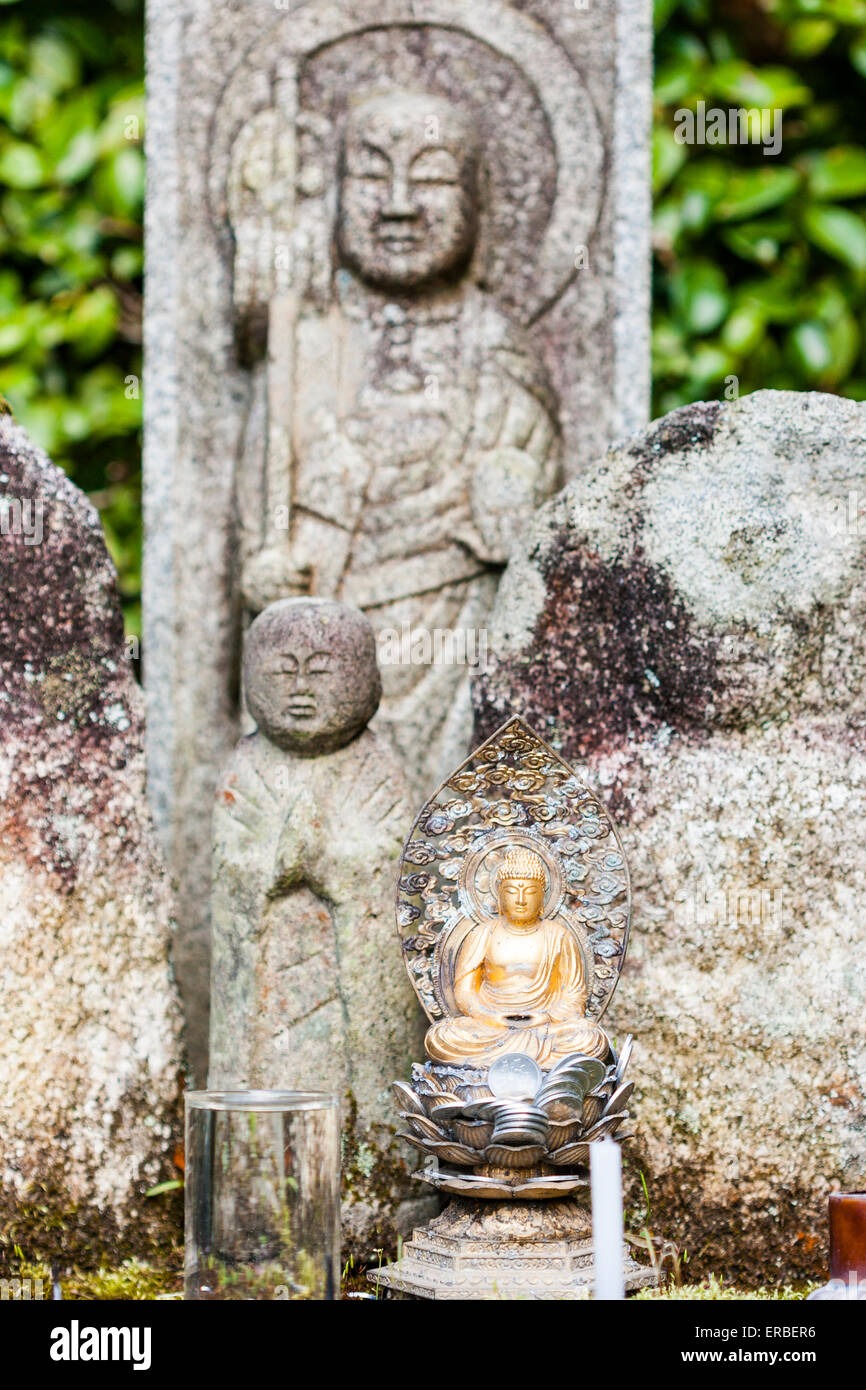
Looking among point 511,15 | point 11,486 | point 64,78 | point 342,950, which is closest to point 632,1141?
point 342,950

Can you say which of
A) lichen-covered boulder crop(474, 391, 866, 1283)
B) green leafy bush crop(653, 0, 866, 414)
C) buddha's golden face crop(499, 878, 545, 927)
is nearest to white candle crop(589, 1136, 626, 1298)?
buddha's golden face crop(499, 878, 545, 927)

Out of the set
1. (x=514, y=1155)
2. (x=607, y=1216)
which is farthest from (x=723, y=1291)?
(x=607, y=1216)

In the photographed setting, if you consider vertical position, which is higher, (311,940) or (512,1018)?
(311,940)

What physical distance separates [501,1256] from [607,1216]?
0.62 metres

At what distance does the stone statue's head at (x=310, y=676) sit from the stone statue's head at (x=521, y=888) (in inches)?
23.5

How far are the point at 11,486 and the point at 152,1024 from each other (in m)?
1.20

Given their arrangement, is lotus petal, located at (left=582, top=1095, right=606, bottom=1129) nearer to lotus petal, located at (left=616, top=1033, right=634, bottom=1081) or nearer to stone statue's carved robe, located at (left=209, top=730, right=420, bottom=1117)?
lotus petal, located at (left=616, top=1033, right=634, bottom=1081)

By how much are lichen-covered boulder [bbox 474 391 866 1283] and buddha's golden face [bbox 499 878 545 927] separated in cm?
35

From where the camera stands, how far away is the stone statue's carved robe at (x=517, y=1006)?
3.24 m

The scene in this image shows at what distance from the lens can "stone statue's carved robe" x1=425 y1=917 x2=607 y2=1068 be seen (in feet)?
10.6

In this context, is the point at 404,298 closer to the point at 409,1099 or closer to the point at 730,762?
the point at 730,762

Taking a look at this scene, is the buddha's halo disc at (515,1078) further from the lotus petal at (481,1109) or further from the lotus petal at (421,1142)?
the lotus petal at (421,1142)

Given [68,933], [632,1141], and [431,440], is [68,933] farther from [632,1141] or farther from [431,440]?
[431,440]

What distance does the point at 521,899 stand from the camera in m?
3.39
